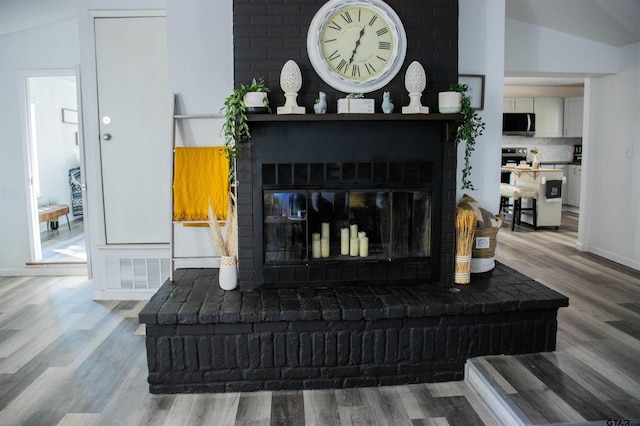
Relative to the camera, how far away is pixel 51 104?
25.2 feet

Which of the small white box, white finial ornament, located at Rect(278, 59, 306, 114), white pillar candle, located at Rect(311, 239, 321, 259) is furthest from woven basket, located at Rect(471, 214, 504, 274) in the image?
white finial ornament, located at Rect(278, 59, 306, 114)

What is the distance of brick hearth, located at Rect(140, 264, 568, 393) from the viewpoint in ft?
8.90

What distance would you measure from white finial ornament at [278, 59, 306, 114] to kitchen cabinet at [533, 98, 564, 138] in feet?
26.1

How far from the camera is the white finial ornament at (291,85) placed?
→ 115 inches

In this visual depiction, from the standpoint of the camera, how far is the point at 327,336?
277 centimetres

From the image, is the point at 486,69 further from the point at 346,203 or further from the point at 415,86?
the point at 346,203

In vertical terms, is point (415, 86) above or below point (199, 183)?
above

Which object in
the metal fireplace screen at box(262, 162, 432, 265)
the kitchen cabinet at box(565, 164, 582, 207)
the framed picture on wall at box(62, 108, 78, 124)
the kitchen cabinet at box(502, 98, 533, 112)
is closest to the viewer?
the metal fireplace screen at box(262, 162, 432, 265)

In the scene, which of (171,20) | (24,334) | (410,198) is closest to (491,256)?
(410,198)

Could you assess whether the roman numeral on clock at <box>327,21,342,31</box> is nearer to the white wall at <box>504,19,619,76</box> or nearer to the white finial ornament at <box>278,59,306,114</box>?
the white finial ornament at <box>278,59,306,114</box>

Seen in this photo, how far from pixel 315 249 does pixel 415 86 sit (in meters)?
1.13

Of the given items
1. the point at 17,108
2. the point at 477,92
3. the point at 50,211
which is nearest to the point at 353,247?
the point at 477,92

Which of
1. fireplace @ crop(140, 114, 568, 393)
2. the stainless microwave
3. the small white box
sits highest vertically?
the stainless microwave

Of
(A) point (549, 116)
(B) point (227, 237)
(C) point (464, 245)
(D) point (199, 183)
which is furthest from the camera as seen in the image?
(A) point (549, 116)
